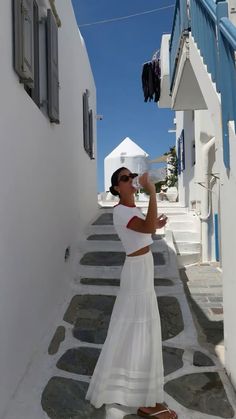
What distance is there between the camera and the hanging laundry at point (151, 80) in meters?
9.31

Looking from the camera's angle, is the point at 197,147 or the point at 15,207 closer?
the point at 15,207

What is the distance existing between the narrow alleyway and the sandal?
0.10 metres

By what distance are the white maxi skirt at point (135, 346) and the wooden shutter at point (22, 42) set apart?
1748 millimetres

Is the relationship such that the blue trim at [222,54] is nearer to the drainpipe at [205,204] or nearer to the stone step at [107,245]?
the drainpipe at [205,204]

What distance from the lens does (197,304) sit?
4.51 meters

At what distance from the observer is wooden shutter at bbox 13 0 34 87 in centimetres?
283

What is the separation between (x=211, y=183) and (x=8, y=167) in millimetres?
4601

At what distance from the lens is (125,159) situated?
70.1 feet

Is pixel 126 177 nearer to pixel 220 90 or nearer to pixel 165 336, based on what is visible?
pixel 220 90

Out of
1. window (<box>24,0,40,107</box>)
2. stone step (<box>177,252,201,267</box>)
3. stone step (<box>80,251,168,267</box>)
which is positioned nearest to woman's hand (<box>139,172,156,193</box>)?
window (<box>24,0,40,107</box>)

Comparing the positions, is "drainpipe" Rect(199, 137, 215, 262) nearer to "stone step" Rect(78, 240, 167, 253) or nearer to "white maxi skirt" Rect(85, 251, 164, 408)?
"stone step" Rect(78, 240, 167, 253)

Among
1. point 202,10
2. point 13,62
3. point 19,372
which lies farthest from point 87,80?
point 19,372

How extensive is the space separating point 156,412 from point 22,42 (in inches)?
116

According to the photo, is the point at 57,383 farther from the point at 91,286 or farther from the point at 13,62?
the point at 13,62
